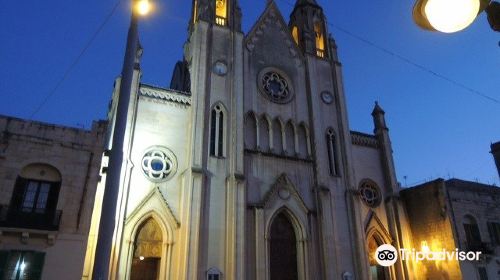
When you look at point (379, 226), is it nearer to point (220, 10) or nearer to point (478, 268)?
point (478, 268)

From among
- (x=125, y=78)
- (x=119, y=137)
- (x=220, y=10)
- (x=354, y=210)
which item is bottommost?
(x=119, y=137)

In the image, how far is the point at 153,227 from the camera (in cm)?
2148

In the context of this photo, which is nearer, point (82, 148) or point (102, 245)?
point (102, 245)

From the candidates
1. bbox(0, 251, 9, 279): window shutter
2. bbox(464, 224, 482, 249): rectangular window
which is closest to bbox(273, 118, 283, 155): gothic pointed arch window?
bbox(464, 224, 482, 249): rectangular window

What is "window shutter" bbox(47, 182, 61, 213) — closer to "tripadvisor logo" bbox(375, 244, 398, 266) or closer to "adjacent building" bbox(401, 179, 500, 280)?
"tripadvisor logo" bbox(375, 244, 398, 266)

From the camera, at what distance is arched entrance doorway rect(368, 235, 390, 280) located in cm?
2725

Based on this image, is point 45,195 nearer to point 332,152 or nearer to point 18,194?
point 18,194

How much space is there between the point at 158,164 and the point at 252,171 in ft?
19.3

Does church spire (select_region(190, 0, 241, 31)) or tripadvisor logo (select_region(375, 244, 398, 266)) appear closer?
tripadvisor logo (select_region(375, 244, 398, 266))

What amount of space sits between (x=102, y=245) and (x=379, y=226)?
2543cm

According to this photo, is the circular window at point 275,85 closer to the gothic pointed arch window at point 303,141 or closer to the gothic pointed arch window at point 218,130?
the gothic pointed arch window at point 303,141

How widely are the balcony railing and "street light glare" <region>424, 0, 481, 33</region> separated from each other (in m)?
16.7

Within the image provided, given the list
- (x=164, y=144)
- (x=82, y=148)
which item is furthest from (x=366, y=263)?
(x=82, y=148)

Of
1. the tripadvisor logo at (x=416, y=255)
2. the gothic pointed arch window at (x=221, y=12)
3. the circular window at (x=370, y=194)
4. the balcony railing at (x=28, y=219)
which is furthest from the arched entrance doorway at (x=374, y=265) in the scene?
the balcony railing at (x=28, y=219)
